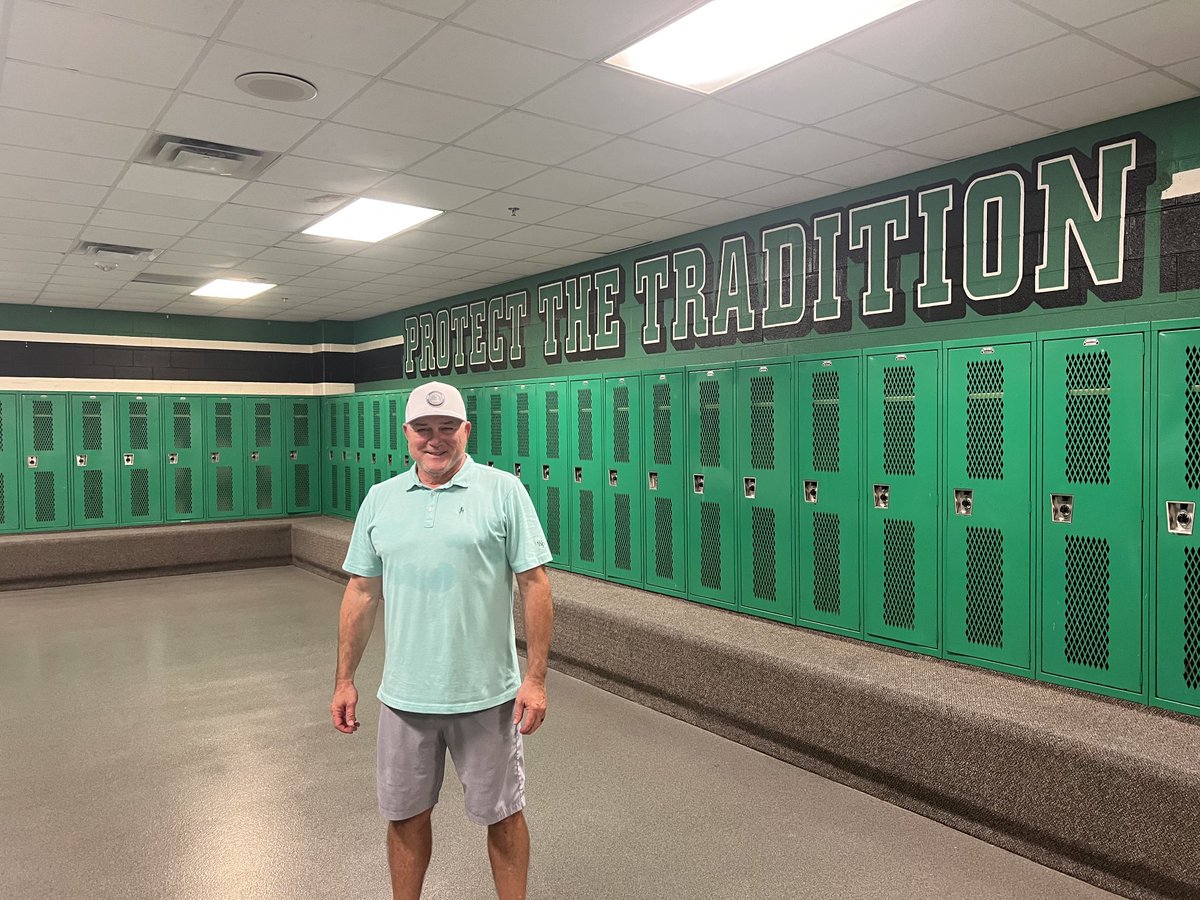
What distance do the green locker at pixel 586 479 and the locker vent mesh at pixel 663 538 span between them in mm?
480

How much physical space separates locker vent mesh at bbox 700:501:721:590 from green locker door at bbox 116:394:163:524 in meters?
6.17

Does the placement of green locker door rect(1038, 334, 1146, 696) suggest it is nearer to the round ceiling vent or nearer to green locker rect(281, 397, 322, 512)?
the round ceiling vent

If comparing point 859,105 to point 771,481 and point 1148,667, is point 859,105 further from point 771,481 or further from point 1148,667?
point 1148,667

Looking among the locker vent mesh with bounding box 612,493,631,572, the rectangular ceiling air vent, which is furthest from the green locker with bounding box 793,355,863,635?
the rectangular ceiling air vent

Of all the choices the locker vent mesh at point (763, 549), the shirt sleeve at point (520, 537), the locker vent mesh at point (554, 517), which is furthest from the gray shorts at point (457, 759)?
the locker vent mesh at point (554, 517)

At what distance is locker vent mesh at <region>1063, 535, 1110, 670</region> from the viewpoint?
9.91ft

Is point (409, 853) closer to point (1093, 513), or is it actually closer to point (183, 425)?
point (1093, 513)

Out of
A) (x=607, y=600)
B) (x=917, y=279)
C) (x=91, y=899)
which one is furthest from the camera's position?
(x=607, y=600)

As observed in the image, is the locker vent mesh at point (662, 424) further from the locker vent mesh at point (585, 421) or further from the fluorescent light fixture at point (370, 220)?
the fluorescent light fixture at point (370, 220)

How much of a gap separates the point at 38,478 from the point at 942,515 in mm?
7840

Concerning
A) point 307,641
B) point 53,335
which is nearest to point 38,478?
point 53,335

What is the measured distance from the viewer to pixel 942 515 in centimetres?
350

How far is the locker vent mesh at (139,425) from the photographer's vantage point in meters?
8.19

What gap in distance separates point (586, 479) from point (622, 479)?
1.17 ft
